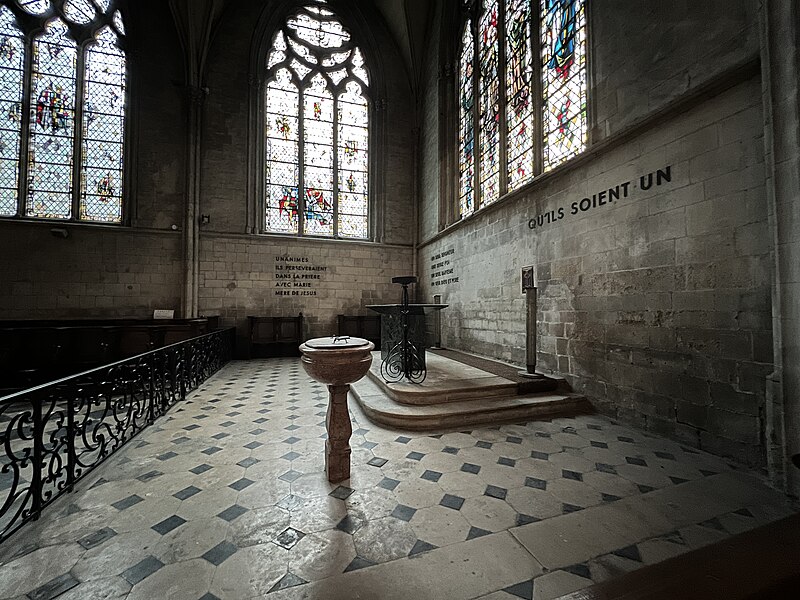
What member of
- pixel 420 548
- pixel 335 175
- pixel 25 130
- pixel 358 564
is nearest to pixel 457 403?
pixel 420 548

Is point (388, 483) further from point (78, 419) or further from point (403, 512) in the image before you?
point (78, 419)

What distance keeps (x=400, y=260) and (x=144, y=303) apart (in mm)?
6718

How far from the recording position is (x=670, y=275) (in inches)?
137

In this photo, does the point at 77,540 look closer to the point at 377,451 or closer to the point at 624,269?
the point at 377,451

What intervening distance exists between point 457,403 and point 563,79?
16.4 ft

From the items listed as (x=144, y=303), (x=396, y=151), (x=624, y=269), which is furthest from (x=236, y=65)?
(x=624, y=269)

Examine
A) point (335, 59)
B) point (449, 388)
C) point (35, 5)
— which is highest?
point (335, 59)

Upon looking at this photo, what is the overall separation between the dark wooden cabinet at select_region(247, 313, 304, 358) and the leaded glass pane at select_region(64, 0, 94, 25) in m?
8.26

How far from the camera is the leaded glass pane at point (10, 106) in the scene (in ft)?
24.8

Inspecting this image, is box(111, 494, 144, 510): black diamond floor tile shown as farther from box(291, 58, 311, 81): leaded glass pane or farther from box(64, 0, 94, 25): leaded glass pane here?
box(64, 0, 94, 25): leaded glass pane

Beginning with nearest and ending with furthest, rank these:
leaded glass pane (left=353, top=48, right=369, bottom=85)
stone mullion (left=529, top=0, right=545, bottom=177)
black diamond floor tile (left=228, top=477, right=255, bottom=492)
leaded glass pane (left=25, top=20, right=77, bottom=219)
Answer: black diamond floor tile (left=228, top=477, right=255, bottom=492) < stone mullion (left=529, top=0, right=545, bottom=177) < leaded glass pane (left=25, top=20, right=77, bottom=219) < leaded glass pane (left=353, top=48, right=369, bottom=85)

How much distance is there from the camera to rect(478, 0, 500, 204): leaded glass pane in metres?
6.88

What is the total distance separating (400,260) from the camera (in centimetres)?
1027

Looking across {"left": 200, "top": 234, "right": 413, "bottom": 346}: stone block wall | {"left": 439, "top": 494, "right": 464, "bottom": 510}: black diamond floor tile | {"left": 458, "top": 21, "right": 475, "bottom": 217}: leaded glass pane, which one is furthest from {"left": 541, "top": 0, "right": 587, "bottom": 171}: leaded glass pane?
{"left": 200, "top": 234, "right": 413, "bottom": 346}: stone block wall
